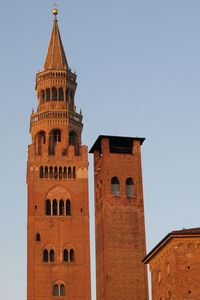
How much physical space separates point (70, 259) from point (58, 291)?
3.60 meters

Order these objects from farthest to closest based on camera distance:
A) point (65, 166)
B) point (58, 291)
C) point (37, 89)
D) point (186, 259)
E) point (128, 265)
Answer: point (37, 89) < point (65, 166) < point (58, 291) < point (128, 265) < point (186, 259)

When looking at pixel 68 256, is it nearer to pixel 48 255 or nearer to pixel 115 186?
pixel 48 255

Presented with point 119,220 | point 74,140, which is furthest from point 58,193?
point 119,220

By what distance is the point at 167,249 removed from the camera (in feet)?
126

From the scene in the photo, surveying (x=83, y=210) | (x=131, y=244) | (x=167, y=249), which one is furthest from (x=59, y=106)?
(x=167, y=249)

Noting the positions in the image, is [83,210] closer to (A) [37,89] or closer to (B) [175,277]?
(A) [37,89]

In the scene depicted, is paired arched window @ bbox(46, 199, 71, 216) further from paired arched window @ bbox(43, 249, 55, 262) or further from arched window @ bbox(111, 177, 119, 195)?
arched window @ bbox(111, 177, 119, 195)

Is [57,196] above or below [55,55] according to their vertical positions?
below

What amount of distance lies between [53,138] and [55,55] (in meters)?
11.3

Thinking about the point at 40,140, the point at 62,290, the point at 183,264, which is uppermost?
the point at 40,140

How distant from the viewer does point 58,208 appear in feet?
237

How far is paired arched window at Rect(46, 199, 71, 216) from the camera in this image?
7219 cm

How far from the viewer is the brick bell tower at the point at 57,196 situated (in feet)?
227

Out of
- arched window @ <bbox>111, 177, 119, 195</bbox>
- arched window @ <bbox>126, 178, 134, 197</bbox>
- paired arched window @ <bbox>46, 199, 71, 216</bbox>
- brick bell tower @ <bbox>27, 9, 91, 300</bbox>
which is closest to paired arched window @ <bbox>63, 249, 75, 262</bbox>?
brick bell tower @ <bbox>27, 9, 91, 300</bbox>
